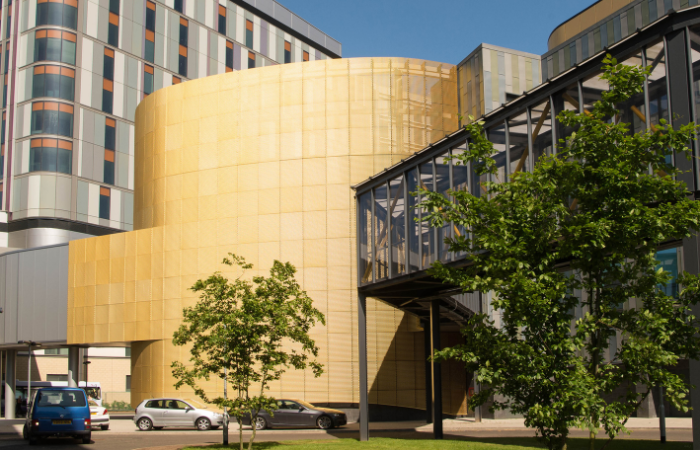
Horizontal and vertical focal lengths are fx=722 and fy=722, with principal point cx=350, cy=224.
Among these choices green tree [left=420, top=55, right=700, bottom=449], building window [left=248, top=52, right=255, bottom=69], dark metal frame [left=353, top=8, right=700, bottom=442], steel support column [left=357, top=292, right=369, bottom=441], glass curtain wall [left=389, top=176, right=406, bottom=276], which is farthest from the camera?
building window [left=248, top=52, right=255, bottom=69]

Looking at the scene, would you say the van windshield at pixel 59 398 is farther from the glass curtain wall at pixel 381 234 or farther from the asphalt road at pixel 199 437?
the glass curtain wall at pixel 381 234

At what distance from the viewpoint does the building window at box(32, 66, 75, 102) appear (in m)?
67.6

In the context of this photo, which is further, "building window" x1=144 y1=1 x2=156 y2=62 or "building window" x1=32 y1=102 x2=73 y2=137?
"building window" x1=144 y1=1 x2=156 y2=62

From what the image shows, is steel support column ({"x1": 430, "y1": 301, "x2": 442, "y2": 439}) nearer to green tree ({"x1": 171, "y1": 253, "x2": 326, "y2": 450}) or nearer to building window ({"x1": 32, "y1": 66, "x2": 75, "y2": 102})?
green tree ({"x1": 171, "y1": 253, "x2": 326, "y2": 450})

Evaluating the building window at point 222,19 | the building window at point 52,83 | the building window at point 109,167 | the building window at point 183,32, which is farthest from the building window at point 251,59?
the building window at point 52,83

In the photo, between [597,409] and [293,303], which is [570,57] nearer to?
[293,303]

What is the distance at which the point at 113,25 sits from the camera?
72688 mm

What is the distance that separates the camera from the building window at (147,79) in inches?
2938

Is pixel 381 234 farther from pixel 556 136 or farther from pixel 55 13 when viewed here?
pixel 55 13

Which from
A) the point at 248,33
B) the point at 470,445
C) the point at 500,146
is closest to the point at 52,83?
the point at 248,33

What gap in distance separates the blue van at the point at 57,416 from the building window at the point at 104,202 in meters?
49.8

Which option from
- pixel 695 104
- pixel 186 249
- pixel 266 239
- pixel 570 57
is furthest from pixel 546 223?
pixel 570 57

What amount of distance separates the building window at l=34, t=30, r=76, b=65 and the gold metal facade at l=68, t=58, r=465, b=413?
30.4m

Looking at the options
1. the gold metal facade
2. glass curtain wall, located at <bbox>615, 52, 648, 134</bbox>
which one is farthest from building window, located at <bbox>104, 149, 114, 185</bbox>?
glass curtain wall, located at <bbox>615, 52, 648, 134</bbox>
